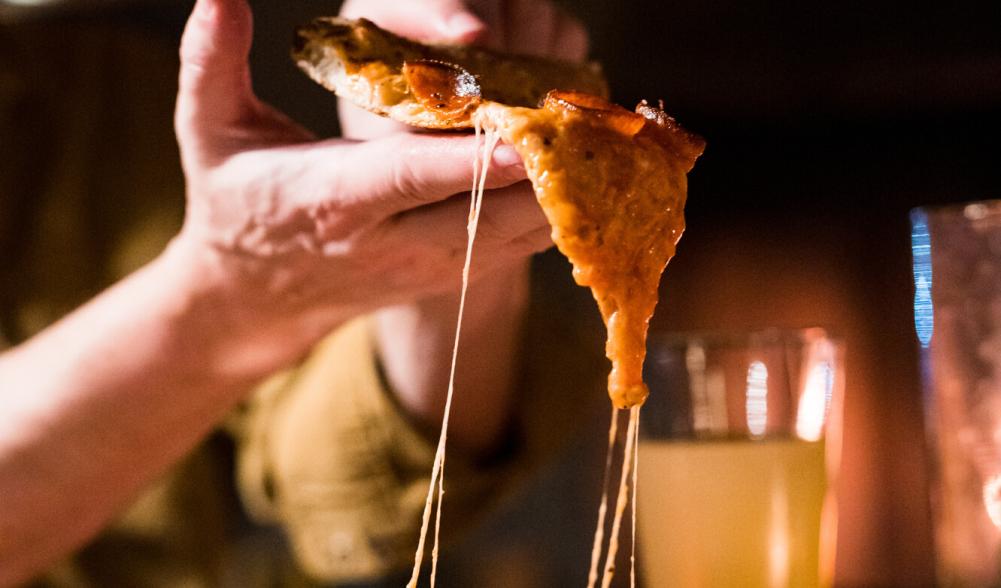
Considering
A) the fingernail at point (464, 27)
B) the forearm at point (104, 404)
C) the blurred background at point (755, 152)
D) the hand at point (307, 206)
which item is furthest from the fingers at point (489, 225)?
the blurred background at point (755, 152)

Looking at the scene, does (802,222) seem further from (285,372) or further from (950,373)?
(950,373)

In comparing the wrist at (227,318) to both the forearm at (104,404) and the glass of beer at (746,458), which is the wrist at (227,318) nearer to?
the forearm at (104,404)

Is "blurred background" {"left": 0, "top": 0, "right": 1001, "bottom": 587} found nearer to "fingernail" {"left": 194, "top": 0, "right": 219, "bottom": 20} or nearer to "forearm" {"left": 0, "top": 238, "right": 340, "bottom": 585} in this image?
"forearm" {"left": 0, "top": 238, "right": 340, "bottom": 585}

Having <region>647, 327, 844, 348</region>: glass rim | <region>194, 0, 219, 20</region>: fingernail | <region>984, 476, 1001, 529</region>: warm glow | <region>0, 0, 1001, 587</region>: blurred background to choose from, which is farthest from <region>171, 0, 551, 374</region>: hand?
<region>0, 0, 1001, 587</region>: blurred background

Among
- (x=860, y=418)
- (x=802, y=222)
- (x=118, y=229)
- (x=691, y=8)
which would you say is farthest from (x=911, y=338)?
(x=118, y=229)

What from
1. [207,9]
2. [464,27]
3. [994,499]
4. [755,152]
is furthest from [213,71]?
[755,152]

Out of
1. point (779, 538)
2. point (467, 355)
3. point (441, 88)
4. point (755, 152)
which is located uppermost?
point (755, 152)

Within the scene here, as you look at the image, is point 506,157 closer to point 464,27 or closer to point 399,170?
point 399,170
